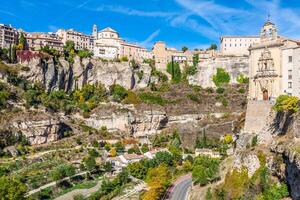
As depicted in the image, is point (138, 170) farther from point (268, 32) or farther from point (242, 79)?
point (242, 79)

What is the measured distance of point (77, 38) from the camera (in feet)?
349

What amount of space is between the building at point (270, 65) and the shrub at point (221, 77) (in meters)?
47.4

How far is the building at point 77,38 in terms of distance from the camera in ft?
343

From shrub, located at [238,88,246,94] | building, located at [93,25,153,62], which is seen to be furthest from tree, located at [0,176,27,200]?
building, located at [93,25,153,62]

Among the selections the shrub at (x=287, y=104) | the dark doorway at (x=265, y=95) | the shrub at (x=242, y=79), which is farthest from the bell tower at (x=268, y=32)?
the shrub at (x=242, y=79)

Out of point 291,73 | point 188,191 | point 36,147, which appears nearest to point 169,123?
point 36,147

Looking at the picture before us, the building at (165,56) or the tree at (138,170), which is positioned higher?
the building at (165,56)

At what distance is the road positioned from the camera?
48.4m

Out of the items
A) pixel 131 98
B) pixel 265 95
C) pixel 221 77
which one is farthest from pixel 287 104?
pixel 221 77

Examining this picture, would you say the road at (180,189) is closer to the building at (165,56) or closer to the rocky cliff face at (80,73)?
the rocky cliff face at (80,73)

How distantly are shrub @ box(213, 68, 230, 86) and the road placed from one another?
1689 inches

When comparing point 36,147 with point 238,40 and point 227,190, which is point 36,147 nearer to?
point 227,190

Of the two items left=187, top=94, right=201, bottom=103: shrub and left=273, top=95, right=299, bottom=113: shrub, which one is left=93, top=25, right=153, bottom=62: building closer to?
left=187, top=94, right=201, bottom=103: shrub

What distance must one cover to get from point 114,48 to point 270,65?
6201 cm
